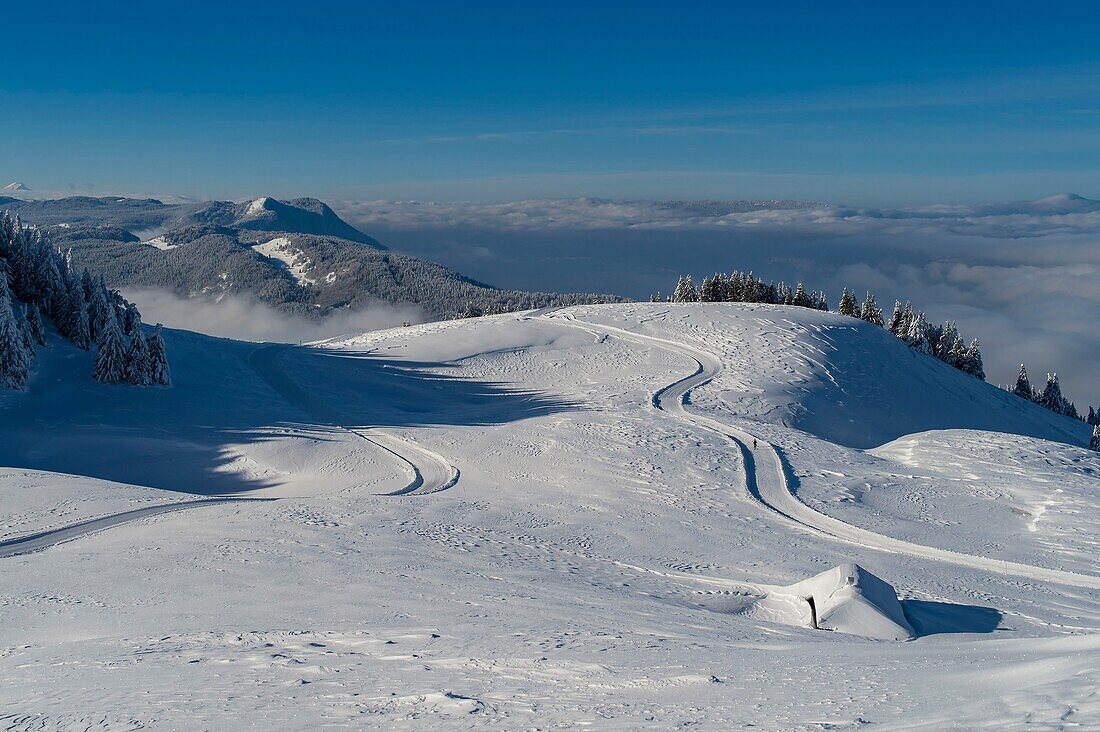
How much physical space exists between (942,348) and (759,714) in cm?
8276

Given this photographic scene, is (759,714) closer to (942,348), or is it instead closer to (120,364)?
(120,364)

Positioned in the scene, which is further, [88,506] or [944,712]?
[88,506]

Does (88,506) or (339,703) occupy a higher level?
(339,703)

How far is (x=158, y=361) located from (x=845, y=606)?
36.3 m

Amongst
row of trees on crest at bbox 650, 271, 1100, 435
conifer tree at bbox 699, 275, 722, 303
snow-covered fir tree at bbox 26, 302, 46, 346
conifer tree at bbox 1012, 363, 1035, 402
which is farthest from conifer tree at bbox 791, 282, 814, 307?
snow-covered fir tree at bbox 26, 302, 46, 346

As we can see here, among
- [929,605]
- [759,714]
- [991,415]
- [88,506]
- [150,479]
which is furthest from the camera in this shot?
[991,415]

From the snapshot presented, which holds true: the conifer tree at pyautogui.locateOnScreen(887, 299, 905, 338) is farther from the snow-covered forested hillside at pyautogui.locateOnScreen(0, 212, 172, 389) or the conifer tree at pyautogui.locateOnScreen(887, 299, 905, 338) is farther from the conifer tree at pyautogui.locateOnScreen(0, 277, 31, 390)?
the conifer tree at pyautogui.locateOnScreen(0, 277, 31, 390)

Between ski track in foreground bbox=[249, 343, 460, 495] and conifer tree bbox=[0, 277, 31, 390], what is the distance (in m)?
12.2

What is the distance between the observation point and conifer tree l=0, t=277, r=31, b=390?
34.0 meters

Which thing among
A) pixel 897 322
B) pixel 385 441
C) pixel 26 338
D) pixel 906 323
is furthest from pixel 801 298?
pixel 26 338

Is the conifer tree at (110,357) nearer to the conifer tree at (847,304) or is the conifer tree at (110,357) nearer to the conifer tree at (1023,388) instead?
the conifer tree at (847,304)

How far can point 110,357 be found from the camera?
122 feet

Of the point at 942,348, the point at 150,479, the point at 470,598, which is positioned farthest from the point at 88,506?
the point at 942,348

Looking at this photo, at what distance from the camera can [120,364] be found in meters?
37.3
